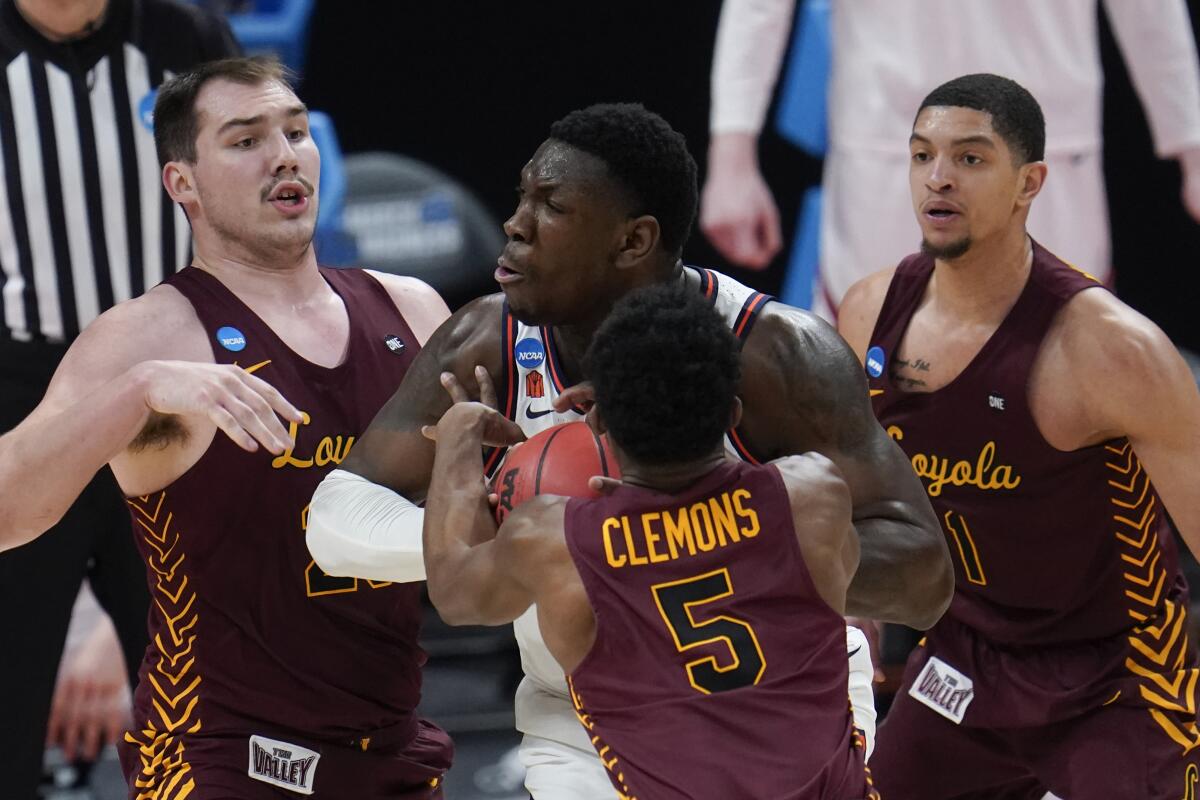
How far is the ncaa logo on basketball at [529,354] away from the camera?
11.4 feet

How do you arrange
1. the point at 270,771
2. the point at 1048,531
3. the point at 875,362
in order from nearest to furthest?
the point at 270,771, the point at 1048,531, the point at 875,362

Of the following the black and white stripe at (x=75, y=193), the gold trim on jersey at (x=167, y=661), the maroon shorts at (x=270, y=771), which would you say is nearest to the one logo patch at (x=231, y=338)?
the gold trim on jersey at (x=167, y=661)

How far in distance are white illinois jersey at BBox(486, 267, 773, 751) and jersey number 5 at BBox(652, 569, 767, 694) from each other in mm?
587

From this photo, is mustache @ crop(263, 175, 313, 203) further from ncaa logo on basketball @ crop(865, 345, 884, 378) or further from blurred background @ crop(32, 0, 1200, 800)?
blurred background @ crop(32, 0, 1200, 800)

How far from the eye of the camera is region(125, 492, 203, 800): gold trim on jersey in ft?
11.9

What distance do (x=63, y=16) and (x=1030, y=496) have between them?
277cm

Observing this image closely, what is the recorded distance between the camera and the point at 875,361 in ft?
14.0

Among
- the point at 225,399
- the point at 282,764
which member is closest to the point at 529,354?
the point at 225,399

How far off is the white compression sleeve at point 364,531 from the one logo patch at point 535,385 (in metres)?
0.32

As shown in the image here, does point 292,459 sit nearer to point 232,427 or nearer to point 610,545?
point 232,427

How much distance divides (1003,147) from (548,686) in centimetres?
171

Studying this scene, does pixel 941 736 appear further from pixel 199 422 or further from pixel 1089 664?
pixel 199 422

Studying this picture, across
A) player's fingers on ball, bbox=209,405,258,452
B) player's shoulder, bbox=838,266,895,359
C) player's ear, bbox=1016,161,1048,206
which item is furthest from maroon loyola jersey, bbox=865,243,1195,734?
player's fingers on ball, bbox=209,405,258,452

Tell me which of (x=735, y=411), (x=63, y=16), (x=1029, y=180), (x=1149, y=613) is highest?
(x=63, y=16)
